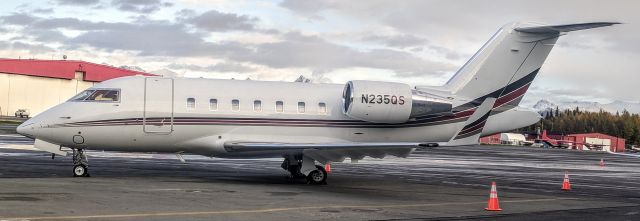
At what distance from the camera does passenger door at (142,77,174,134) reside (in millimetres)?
23625

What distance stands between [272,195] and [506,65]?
10692 mm

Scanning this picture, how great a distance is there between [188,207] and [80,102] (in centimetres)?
914

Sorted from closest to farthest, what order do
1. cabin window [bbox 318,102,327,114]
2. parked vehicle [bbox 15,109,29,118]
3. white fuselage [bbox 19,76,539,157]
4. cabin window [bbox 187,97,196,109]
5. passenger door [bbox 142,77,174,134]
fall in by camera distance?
white fuselage [bbox 19,76,539,157], passenger door [bbox 142,77,174,134], cabin window [bbox 187,97,196,109], cabin window [bbox 318,102,327,114], parked vehicle [bbox 15,109,29,118]

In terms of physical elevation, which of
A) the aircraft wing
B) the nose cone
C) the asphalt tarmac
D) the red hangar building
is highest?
the red hangar building

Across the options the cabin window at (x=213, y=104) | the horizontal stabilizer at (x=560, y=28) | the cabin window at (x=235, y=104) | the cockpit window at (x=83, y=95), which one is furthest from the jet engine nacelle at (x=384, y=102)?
the cockpit window at (x=83, y=95)

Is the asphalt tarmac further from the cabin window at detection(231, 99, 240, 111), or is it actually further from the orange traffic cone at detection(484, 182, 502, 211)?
the cabin window at detection(231, 99, 240, 111)

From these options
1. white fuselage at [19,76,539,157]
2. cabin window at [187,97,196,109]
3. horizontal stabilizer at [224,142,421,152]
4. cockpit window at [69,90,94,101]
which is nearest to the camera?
horizontal stabilizer at [224,142,421,152]

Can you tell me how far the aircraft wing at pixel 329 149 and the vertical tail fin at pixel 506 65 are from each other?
175 inches

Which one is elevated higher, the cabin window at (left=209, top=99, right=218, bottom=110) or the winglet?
the cabin window at (left=209, top=99, right=218, bottom=110)

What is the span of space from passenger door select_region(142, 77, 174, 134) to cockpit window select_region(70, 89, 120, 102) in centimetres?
91

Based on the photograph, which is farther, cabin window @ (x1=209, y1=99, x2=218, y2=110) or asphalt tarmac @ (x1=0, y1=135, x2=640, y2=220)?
cabin window @ (x1=209, y1=99, x2=218, y2=110)

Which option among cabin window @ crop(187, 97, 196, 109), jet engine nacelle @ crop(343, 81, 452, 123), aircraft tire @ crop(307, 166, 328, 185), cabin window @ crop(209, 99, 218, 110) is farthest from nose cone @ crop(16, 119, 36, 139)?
jet engine nacelle @ crop(343, 81, 452, 123)

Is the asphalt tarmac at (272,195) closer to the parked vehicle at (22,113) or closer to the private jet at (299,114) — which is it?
Answer: the private jet at (299,114)

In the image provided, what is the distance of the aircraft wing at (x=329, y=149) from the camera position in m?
22.5
